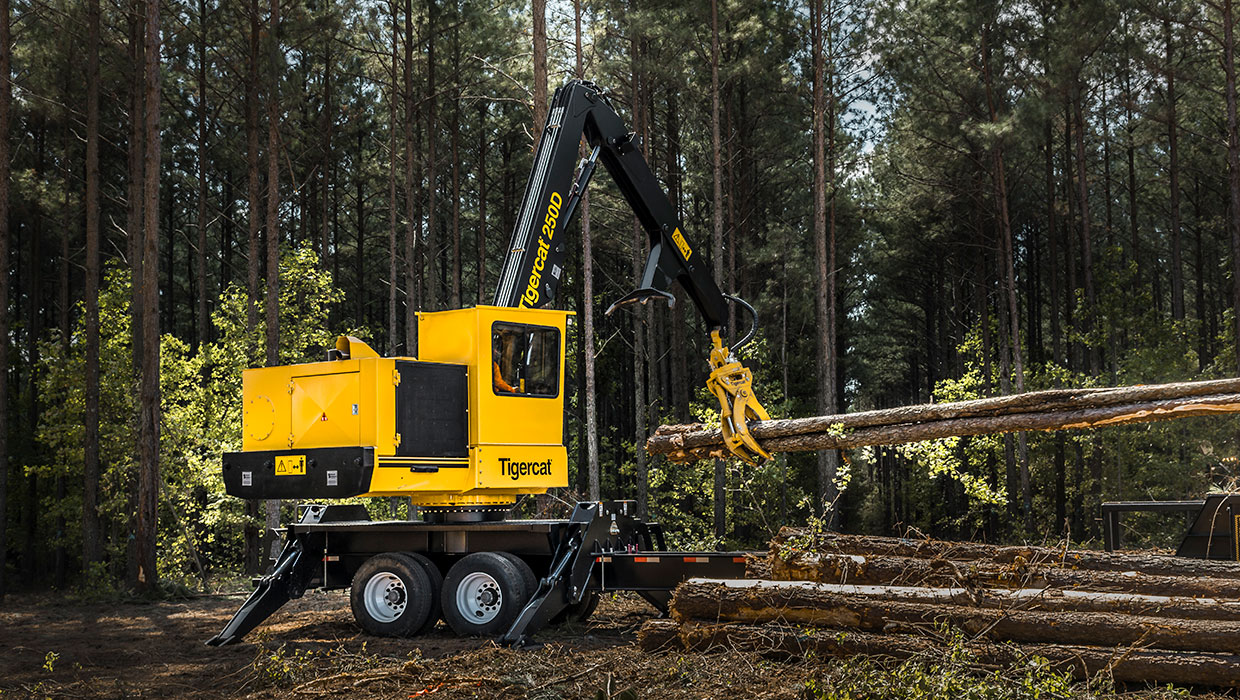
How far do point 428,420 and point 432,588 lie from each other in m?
2.05

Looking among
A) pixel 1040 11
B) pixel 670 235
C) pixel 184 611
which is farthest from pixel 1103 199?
pixel 184 611

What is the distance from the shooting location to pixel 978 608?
25.7 ft

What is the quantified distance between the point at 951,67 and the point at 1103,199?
69.4 ft

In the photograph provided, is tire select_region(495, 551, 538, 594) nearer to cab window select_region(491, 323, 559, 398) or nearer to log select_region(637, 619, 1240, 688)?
cab window select_region(491, 323, 559, 398)

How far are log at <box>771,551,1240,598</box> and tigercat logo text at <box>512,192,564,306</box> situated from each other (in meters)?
4.14

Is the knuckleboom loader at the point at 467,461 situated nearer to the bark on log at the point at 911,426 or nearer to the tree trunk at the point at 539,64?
the bark on log at the point at 911,426

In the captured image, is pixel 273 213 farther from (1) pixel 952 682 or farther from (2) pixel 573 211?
(1) pixel 952 682

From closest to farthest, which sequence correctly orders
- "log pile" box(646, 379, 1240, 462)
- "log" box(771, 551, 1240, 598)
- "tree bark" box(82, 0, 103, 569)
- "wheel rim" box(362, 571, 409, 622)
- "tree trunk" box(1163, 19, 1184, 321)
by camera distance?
"log" box(771, 551, 1240, 598), "log pile" box(646, 379, 1240, 462), "wheel rim" box(362, 571, 409, 622), "tree bark" box(82, 0, 103, 569), "tree trunk" box(1163, 19, 1184, 321)

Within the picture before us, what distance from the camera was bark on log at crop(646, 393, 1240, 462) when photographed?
9109mm

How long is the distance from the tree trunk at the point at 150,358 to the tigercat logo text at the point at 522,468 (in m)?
9.36

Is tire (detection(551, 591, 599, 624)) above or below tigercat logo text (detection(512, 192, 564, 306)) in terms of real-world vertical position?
below

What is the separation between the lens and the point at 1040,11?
92.3 ft

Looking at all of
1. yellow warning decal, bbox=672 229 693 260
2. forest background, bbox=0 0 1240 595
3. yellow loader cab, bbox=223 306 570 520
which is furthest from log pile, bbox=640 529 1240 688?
forest background, bbox=0 0 1240 595

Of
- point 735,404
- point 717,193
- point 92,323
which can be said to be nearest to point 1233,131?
point 717,193
